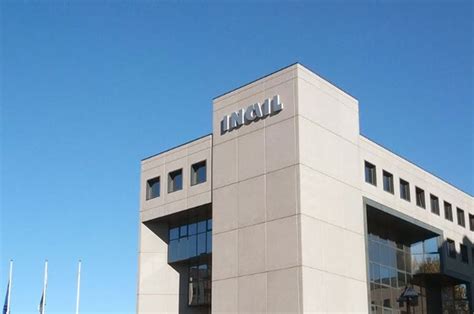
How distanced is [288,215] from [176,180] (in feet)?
36.0

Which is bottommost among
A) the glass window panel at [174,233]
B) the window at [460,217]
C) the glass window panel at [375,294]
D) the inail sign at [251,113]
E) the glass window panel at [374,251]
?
the glass window panel at [375,294]

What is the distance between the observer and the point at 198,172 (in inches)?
1890

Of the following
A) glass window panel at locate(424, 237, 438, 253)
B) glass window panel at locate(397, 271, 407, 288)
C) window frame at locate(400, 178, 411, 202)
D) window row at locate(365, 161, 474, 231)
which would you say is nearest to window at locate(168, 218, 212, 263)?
window row at locate(365, 161, 474, 231)

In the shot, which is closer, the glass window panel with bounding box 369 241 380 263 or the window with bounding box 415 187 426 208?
the glass window panel with bounding box 369 241 380 263

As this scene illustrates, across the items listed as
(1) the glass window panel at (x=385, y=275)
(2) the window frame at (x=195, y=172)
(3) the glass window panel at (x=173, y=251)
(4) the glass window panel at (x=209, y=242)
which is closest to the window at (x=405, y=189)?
(1) the glass window panel at (x=385, y=275)

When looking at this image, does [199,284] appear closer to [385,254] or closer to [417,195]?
[385,254]

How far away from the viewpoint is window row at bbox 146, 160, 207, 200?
47.7 m

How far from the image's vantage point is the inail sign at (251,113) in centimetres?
4334

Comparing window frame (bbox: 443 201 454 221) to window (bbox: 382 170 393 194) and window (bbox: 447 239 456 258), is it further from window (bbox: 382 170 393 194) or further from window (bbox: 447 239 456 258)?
window (bbox: 382 170 393 194)

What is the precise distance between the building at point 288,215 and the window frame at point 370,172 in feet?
0.22

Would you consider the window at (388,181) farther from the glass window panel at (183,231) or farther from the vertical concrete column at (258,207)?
the glass window panel at (183,231)

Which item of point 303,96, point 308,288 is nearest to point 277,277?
point 308,288

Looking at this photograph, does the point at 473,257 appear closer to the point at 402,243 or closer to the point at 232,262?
the point at 402,243

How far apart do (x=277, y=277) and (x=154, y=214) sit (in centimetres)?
1213
